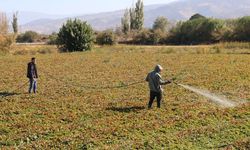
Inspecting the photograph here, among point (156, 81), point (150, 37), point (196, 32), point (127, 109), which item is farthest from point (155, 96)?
point (196, 32)

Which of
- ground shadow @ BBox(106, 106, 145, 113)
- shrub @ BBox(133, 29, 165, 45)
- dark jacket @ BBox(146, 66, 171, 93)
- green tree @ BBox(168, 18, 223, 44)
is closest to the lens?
dark jacket @ BBox(146, 66, 171, 93)

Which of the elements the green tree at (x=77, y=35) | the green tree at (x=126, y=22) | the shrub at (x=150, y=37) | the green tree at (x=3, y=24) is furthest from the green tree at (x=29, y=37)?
the green tree at (x=77, y=35)

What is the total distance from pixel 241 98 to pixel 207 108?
318 cm

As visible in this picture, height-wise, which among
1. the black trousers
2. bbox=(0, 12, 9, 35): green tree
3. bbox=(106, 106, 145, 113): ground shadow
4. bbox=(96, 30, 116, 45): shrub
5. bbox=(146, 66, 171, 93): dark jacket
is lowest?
bbox=(106, 106, 145, 113): ground shadow

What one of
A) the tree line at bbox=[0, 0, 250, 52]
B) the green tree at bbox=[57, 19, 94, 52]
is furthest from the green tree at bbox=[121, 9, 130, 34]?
the green tree at bbox=[57, 19, 94, 52]

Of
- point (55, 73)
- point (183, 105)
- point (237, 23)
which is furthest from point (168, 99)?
point (237, 23)

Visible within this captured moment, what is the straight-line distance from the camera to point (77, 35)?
60.5 m

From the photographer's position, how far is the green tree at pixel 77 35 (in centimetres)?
6059

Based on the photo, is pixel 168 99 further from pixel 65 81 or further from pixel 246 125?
pixel 65 81

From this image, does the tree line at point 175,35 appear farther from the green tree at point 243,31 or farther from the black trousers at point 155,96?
the black trousers at point 155,96

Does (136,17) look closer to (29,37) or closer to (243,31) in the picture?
(29,37)

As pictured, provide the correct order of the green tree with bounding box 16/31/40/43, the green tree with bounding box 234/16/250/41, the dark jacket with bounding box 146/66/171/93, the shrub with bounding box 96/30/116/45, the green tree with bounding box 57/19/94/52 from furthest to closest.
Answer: the green tree with bounding box 16/31/40/43 < the shrub with bounding box 96/30/116/45 < the green tree with bounding box 234/16/250/41 < the green tree with bounding box 57/19/94/52 < the dark jacket with bounding box 146/66/171/93

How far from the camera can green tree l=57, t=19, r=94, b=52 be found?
60.6 meters

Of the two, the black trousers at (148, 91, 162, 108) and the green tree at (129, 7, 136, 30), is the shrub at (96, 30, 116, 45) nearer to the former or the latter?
the green tree at (129, 7, 136, 30)
